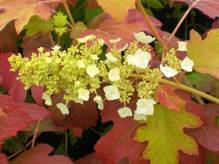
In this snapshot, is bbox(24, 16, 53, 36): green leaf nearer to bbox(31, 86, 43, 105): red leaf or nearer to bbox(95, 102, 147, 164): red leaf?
bbox(31, 86, 43, 105): red leaf

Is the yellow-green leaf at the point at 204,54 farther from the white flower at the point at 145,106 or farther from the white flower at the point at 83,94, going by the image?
the white flower at the point at 83,94

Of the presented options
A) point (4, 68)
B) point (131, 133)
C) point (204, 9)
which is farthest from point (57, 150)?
point (204, 9)

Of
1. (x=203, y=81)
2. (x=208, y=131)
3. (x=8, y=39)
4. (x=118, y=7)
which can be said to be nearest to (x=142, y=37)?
(x=118, y=7)

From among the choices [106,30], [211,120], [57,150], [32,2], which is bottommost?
[57,150]

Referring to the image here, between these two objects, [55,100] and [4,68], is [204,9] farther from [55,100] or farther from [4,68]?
[4,68]

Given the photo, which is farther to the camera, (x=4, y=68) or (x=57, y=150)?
(x=57, y=150)

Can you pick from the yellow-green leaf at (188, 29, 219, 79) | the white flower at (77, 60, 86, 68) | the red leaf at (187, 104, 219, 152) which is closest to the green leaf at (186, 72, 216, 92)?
the red leaf at (187, 104, 219, 152)

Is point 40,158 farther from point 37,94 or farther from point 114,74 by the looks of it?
point 114,74
